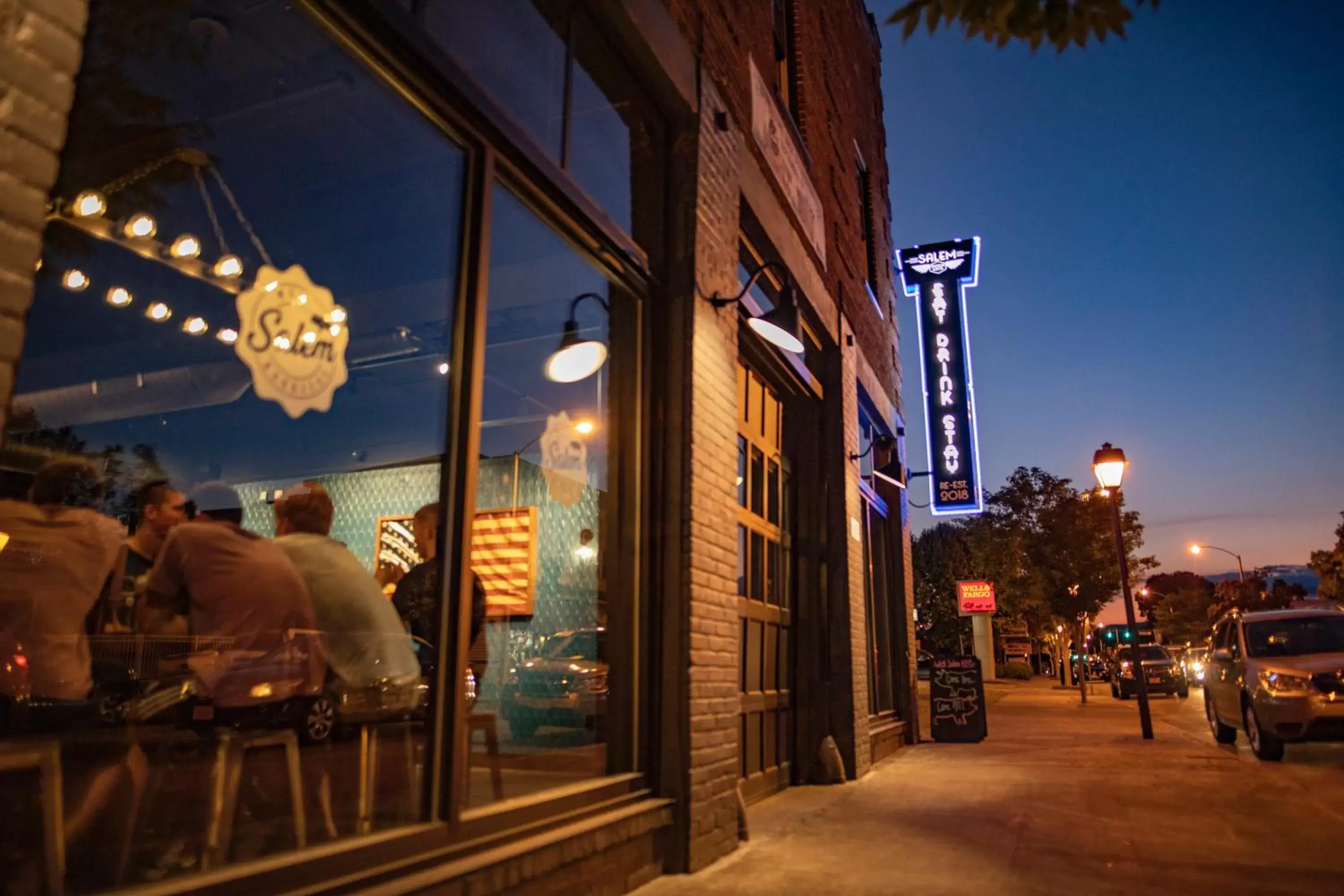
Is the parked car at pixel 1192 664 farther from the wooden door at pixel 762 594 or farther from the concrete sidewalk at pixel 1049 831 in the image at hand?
the wooden door at pixel 762 594

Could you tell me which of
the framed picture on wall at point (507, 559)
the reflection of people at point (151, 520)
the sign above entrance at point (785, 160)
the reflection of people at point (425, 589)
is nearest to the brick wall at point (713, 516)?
the framed picture on wall at point (507, 559)

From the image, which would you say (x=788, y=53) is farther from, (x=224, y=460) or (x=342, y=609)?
(x=342, y=609)

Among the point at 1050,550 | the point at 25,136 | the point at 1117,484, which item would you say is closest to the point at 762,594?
the point at 25,136

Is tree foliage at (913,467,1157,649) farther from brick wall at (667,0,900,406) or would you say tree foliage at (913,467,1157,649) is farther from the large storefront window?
the large storefront window

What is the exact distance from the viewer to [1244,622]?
11805 millimetres

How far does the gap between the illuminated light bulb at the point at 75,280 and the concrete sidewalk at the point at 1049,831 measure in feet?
12.0

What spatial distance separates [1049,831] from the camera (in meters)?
6.24

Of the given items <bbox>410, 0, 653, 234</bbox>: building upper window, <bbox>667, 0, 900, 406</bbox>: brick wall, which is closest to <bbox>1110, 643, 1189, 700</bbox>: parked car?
<bbox>667, 0, 900, 406</bbox>: brick wall

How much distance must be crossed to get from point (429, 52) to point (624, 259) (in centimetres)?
186

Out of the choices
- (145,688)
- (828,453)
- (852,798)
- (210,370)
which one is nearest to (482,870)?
(145,688)

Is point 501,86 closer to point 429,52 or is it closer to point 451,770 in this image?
point 429,52

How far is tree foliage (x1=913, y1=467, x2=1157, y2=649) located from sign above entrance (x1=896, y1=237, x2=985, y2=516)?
72.1 feet

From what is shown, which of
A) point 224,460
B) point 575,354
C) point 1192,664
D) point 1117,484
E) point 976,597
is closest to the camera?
point 224,460

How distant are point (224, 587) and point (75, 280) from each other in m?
1.20
